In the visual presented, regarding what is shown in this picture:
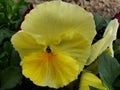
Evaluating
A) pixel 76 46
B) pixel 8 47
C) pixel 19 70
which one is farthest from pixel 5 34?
pixel 76 46

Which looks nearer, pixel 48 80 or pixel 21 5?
pixel 48 80

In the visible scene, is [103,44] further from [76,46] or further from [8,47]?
[8,47]

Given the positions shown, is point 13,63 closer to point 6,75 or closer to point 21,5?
point 6,75

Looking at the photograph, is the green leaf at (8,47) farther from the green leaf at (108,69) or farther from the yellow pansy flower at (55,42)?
the green leaf at (108,69)

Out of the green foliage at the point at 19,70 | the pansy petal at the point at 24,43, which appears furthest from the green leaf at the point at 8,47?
the pansy petal at the point at 24,43

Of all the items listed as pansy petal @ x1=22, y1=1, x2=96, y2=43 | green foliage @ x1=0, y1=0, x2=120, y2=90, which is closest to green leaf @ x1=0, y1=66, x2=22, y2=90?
green foliage @ x1=0, y1=0, x2=120, y2=90

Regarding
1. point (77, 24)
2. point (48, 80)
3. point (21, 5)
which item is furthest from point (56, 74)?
point (21, 5)
